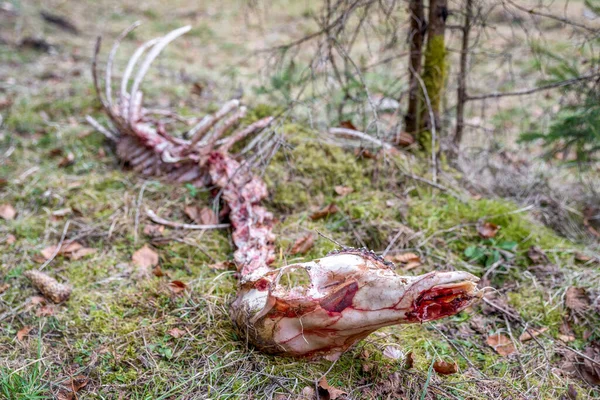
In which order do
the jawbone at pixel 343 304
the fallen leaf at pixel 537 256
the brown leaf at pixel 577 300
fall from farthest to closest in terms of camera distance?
the fallen leaf at pixel 537 256, the brown leaf at pixel 577 300, the jawbone at pixel 343 304

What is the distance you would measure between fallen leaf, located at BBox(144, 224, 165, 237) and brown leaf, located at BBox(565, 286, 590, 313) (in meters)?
2.16

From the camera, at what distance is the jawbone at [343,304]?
1553 millimetres

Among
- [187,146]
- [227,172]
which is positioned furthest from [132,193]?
[227,172]

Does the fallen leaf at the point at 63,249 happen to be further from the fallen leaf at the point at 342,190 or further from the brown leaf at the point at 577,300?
the brown leaf at the point at 577,300

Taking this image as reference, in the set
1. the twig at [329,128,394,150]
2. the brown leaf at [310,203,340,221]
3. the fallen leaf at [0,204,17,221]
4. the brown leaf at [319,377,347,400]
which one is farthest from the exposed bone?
the fallen leaf at [0,204,17,221]

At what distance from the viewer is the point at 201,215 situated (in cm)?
276

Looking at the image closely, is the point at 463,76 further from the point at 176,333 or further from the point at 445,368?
the point at 176,333

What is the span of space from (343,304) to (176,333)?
0.78 meters

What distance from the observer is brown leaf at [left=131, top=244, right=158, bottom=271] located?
243 centimetres

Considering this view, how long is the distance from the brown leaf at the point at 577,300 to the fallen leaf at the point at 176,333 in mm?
1799

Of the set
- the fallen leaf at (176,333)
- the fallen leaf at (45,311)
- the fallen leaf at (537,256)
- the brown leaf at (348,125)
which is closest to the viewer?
the fallen leaf at (176,333)

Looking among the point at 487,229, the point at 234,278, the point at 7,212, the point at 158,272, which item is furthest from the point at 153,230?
the point at 487,229

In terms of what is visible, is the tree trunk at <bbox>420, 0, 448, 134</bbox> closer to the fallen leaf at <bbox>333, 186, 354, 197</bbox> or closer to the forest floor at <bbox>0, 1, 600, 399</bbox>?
the forest floor at <bbox>0, 1, 600, 399</bbox>

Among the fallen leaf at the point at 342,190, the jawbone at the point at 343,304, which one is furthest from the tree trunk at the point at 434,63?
the jawbone at the point at 343,304
